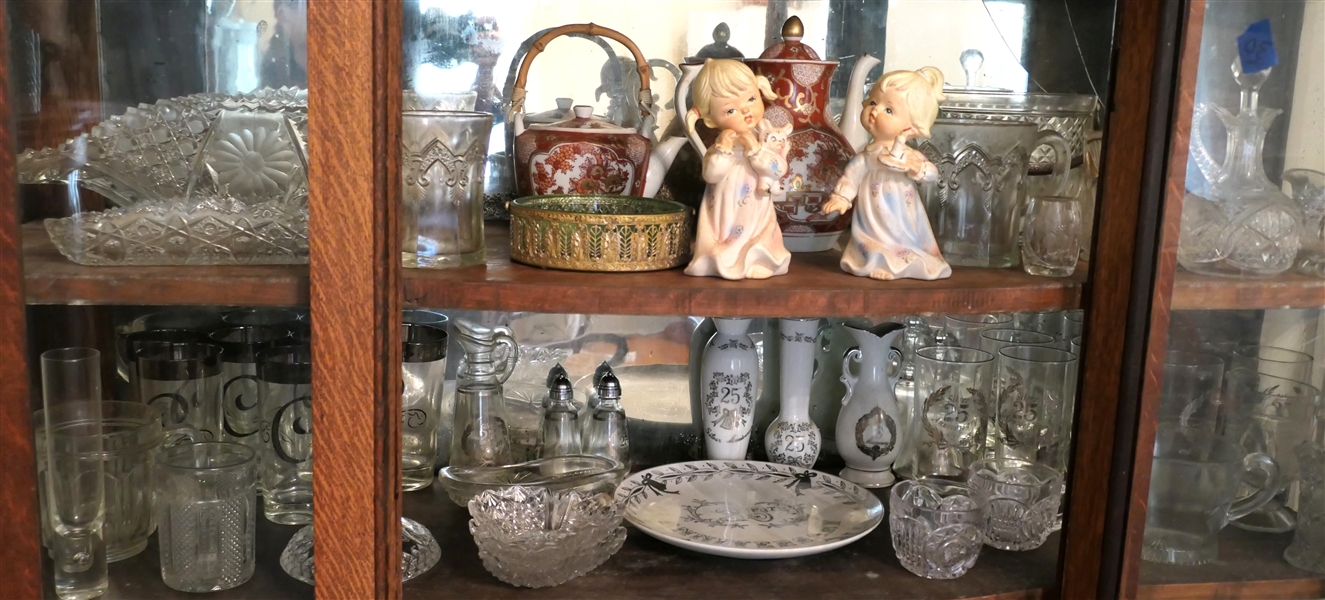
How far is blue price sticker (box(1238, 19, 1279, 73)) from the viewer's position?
2.54ft

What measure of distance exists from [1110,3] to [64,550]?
1.03 metres

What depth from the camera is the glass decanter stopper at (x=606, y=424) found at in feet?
3.50

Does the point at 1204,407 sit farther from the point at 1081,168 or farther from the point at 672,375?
the point at 672,375

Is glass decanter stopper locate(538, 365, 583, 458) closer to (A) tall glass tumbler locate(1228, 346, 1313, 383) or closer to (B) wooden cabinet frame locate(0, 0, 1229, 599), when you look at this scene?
(B) wooden cabinet frame locate(0, 0, 1229, 599)

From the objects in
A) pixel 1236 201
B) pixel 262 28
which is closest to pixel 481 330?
pixel 262 28

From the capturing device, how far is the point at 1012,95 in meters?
1.09

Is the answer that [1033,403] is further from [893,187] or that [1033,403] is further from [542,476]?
[542,476]

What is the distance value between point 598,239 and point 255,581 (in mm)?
351

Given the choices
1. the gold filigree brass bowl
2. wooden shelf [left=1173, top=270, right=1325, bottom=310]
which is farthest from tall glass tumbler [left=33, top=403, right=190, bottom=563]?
wooden shelf [left=1173, top=270, right=1325, bottom=310]

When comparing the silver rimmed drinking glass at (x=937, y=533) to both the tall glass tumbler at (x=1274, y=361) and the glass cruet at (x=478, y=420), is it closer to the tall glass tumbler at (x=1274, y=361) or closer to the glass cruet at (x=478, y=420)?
the tall glass tumbler at (x=1274, y=361)

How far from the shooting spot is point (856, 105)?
0.98m

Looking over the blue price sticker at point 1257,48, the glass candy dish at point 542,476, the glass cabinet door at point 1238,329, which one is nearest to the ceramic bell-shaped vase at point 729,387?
the glass candy dish at point 542,476

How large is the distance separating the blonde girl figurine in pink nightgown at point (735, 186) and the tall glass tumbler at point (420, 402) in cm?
33

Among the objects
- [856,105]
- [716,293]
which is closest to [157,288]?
[716,293]
